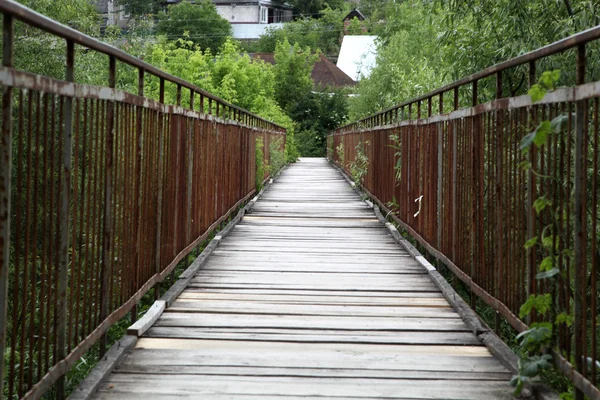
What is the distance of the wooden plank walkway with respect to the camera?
354 centimetres

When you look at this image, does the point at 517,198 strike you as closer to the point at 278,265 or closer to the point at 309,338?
the point at 309,338

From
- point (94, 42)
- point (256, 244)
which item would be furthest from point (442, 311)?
point (256, 244)

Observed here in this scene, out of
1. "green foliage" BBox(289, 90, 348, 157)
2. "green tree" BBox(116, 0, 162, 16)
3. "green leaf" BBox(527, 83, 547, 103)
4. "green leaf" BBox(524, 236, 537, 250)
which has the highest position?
"green tree" BBox(116, 0, 162, 16)

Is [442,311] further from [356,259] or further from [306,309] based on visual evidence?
[356,259]

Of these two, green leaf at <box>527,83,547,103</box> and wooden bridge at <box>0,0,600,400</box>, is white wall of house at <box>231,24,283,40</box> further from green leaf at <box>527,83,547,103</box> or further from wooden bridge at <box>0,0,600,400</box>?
green leaf at <box>527,83,547,103</box>

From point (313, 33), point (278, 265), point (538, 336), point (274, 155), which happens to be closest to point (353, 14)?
point (313, 33)

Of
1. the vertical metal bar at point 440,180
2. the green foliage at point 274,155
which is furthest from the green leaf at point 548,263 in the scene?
the green foliage at point 274,155

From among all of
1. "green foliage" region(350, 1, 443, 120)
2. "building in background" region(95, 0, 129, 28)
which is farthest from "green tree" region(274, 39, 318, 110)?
"building in background" region(95, 0, 129, 28)

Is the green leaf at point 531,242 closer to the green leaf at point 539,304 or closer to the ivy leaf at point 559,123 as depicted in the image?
the green leaf at point 539,304

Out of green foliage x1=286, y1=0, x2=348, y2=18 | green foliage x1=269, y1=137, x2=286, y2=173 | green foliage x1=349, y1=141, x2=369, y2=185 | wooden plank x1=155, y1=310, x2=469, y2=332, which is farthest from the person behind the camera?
green foliage x1=286, y1=0, x2=348, y2=18

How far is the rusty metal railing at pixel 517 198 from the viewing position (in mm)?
2971

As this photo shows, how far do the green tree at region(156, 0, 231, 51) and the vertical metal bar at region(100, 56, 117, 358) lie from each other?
252 feet

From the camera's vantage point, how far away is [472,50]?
9000mm

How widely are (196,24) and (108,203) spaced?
78.8 metres
